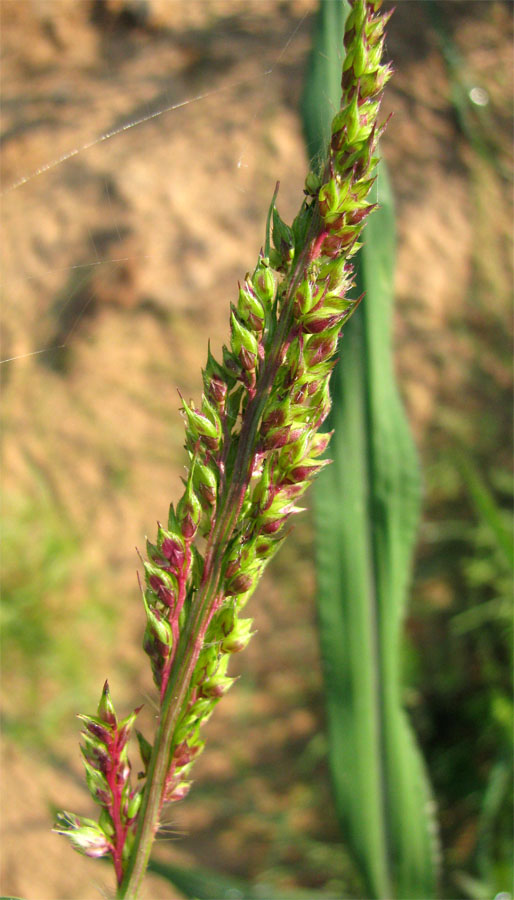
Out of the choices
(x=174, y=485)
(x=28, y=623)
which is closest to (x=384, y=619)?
(x=174, y=485)

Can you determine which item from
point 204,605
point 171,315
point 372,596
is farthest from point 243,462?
point 171,315

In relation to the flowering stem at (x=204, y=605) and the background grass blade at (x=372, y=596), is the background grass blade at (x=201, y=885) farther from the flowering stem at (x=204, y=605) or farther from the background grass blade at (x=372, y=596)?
the flowering stem at (x=204, y=605)

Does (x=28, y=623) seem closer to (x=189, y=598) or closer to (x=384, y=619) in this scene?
(x=384, y=619)

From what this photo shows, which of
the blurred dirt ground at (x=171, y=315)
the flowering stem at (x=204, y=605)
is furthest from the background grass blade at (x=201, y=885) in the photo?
the blurred dirt ground at (x=171, y=315)

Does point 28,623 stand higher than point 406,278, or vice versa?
point 406,278

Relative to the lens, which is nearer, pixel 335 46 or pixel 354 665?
pixel 335 46
